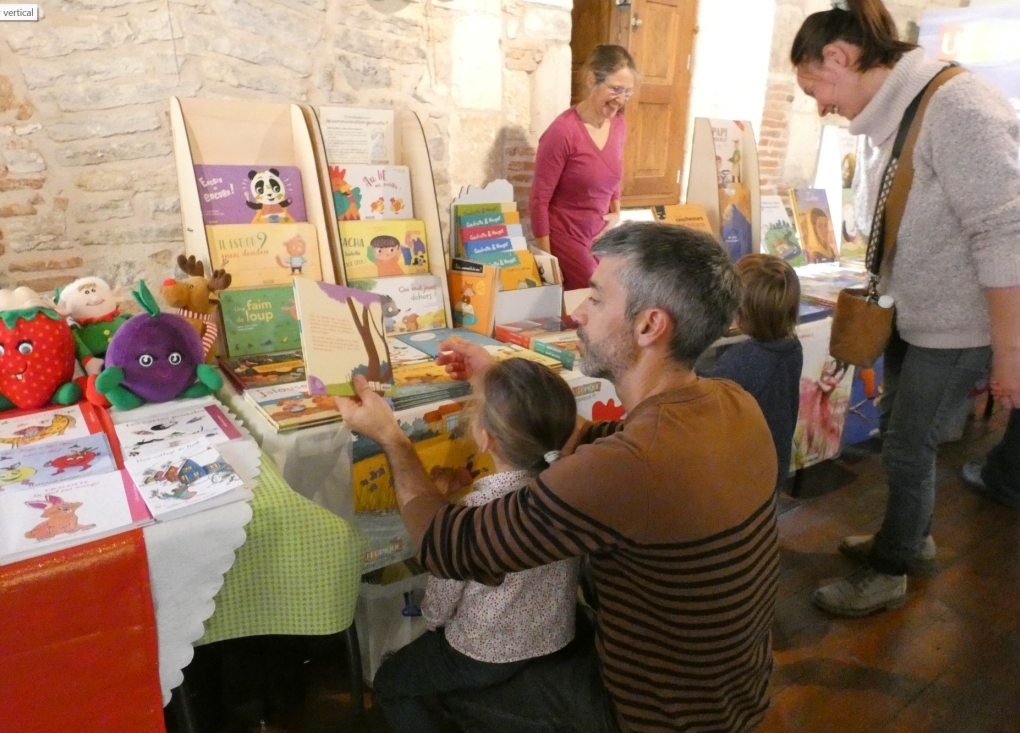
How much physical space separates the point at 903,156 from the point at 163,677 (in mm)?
1940

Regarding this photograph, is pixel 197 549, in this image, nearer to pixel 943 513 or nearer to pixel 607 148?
pixel 607 148

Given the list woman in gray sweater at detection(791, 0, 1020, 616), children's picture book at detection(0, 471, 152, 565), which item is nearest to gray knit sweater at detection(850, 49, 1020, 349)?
woman in gray sweater at detection(791, 0, 1020, 616)

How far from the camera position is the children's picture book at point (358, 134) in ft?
6.50

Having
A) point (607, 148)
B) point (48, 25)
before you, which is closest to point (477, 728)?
point (48, 25)

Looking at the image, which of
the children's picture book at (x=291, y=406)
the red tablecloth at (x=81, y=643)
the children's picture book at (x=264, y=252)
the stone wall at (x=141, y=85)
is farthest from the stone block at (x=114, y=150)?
the red tablecloth at (x=81, y=643)

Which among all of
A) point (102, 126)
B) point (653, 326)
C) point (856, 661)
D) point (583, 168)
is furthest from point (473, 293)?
point (856, 661)

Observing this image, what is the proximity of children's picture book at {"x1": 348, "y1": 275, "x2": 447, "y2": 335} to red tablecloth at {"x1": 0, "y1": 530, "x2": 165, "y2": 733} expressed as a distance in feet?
3.36

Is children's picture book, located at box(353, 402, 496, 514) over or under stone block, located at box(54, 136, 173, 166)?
under

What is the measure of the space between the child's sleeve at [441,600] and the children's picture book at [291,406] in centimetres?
39

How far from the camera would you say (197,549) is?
104 cm

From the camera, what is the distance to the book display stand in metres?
2.93

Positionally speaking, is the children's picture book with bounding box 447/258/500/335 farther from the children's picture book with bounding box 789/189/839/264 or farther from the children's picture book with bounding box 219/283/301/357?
the children's picture book with bounding box 789/189/839/264

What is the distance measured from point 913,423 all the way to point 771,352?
1.57ft

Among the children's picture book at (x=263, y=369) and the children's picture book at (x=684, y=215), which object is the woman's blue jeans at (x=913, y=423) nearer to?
the children's picture book at (x=684, y=215)
